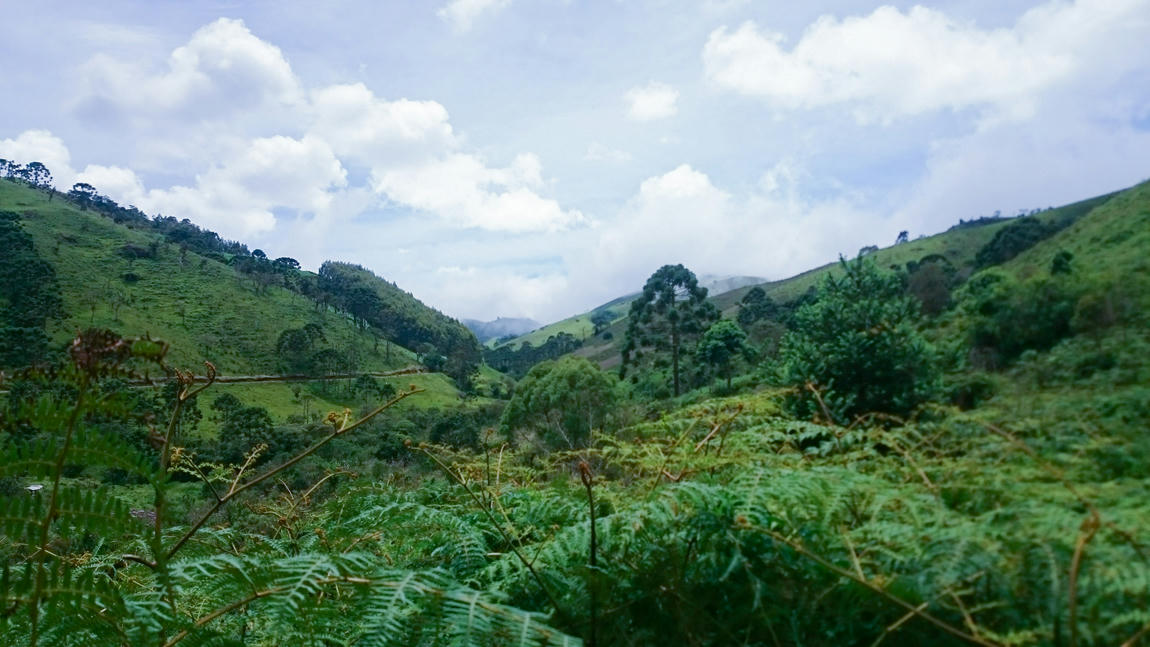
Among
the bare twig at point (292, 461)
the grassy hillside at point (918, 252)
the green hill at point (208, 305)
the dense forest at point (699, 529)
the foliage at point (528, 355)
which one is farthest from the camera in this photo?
the foliage at point (528, 355)

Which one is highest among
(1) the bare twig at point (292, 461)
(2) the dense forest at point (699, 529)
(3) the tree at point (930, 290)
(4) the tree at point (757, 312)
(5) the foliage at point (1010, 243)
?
(5) the foliage at point (1010, 243)

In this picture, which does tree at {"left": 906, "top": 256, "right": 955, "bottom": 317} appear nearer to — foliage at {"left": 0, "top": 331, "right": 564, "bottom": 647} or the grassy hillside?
foliage at {"left": 0, "top": 331, "right": 564, "bottom": 647}

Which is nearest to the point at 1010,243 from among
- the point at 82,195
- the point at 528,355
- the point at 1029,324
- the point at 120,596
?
the point at 1029,324

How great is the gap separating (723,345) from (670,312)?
20.6 feet

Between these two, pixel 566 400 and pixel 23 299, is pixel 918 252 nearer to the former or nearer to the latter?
pixel 566 400

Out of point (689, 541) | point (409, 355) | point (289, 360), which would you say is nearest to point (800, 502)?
point (689, 541)

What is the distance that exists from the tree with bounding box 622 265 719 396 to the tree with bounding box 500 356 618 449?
1332cm

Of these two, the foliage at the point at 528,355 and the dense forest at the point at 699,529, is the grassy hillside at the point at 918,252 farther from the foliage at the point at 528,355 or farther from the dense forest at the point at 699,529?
the dense forest at the point at 699,529

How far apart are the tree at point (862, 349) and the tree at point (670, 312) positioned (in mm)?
27446

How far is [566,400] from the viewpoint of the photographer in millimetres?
28219

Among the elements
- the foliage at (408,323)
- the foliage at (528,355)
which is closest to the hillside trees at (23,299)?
the foliage at (408,323)

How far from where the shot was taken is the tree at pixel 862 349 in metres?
9.28

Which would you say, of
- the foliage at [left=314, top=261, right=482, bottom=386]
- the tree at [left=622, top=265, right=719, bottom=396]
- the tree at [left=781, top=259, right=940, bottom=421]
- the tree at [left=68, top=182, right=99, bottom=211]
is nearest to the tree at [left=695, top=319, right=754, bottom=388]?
the tree at [left=622, top=265, right=719, bottom=396]

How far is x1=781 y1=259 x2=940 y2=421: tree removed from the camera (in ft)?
30.5
